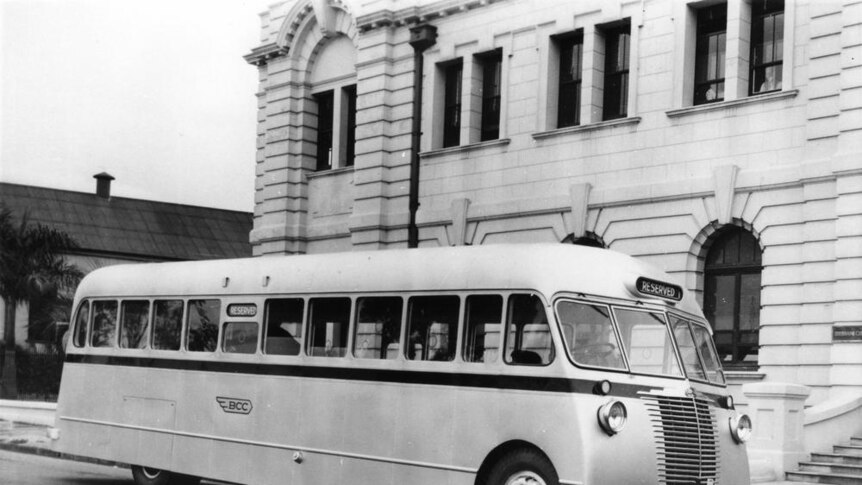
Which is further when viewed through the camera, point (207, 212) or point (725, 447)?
point (207, 212)

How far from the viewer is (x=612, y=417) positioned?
1071cm

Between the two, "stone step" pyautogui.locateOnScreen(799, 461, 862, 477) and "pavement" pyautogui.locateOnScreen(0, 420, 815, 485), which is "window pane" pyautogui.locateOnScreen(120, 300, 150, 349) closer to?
"pavement" pyautogui.locateOnScreen(0, 420, 815, 485)

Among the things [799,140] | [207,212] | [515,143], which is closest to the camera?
[799,140]

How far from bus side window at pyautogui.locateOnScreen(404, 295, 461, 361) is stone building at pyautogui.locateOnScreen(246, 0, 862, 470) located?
954cm

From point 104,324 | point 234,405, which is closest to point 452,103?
point 104,324

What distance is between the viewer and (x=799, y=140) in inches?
821

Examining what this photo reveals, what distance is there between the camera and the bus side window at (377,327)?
12.5m

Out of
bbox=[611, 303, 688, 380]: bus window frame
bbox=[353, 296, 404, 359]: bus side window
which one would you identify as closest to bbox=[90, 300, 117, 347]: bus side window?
bbox=[353, 296, 404, 359]: bus side window

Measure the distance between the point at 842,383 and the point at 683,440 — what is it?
9.02 metres

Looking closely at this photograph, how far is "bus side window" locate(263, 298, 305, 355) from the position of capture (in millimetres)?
13578

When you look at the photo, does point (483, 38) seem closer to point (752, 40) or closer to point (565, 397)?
point (752, 40)

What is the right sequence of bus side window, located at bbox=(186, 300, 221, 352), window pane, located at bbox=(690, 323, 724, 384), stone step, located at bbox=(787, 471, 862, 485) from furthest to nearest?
stone step, located at bbox=(787, 471, 862, 485), bus side window, located at bbox=(186, 300, 221, 352), window pane, located at bbox=(690, 323, 724, 384)

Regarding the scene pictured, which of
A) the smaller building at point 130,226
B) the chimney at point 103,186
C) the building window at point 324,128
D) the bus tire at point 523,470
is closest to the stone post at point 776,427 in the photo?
the bus tire at point 523,470

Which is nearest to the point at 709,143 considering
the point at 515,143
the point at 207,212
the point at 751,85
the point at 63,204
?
the point at 751,85
